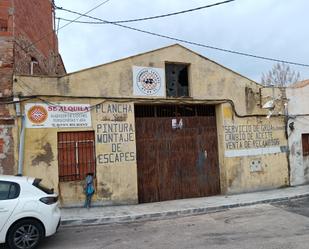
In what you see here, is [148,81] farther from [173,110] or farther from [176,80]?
[173,110]

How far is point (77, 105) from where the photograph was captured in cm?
1096

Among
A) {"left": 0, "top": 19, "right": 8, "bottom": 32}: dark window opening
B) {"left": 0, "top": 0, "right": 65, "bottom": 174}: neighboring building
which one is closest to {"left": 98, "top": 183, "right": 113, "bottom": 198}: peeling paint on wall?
{"left": 0, "top": 0, "right": 65, "bottom": 174}: neighboring building

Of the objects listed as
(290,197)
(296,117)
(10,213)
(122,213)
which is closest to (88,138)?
(122,213)

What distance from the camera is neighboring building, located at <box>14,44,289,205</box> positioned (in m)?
10.6

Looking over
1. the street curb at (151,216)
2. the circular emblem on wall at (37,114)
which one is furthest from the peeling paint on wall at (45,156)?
the street curb at (151,216)

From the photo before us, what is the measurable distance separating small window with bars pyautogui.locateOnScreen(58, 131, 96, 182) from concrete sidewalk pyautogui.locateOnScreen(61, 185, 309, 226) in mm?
1090

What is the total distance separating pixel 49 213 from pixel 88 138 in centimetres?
436

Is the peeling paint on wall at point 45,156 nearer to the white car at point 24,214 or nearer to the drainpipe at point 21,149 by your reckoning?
the drainpipe at point 21,149

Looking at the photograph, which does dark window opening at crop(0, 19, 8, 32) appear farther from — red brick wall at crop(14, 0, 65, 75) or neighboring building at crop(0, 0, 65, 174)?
red brick wall at crop(14, 0, 65, 75)

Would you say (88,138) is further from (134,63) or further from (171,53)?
(171,53)

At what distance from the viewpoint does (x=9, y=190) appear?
271 inches

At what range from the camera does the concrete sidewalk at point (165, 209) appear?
948 centimetres

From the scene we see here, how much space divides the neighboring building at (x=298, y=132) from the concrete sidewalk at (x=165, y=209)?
1.79m

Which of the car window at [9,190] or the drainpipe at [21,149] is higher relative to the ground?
the drainpipe at [21,149]
